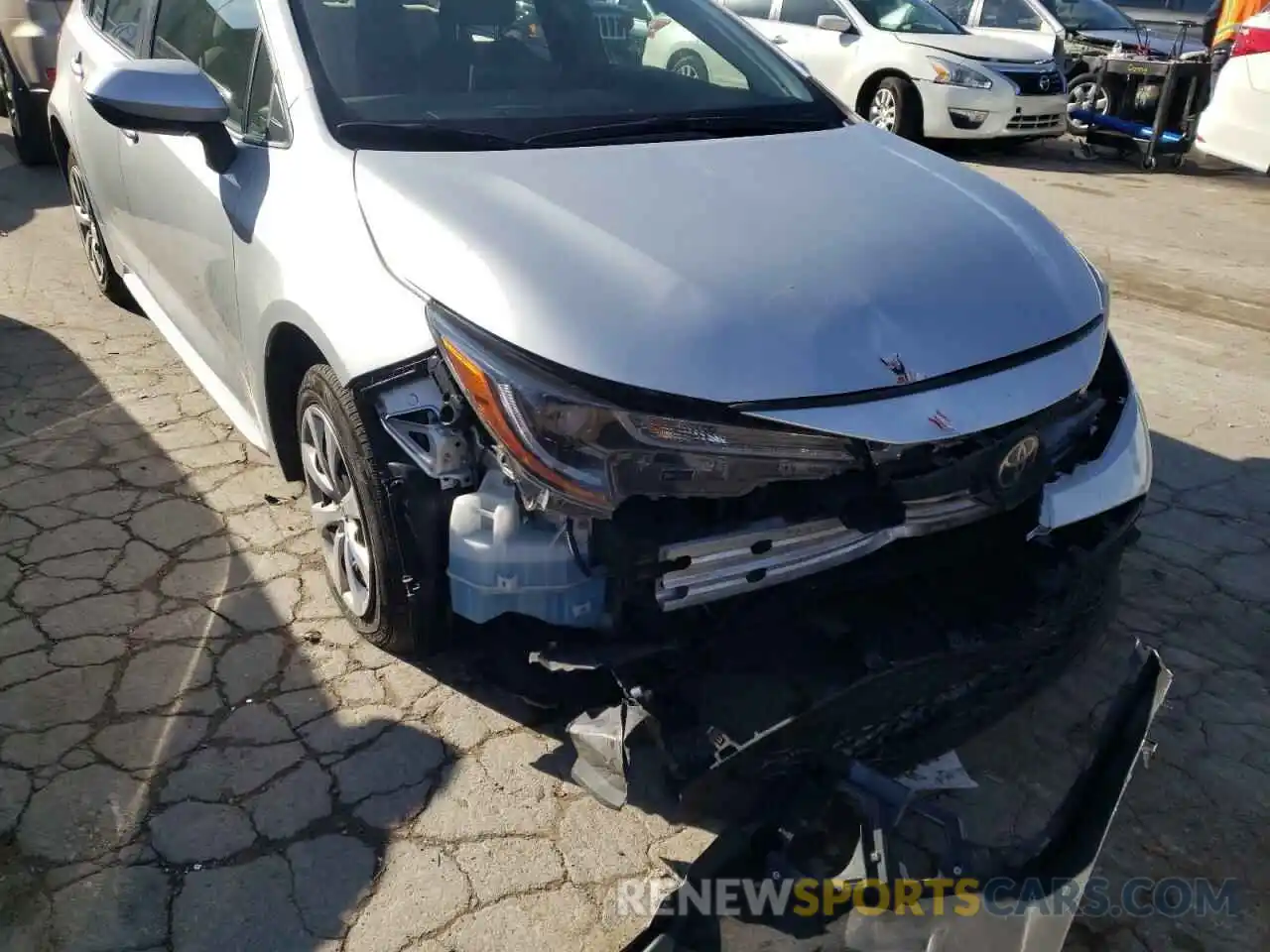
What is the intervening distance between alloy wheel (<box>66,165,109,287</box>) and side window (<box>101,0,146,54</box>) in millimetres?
747

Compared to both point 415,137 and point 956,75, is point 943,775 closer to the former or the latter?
point 415,137

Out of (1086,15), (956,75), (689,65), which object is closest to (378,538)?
(689,65)

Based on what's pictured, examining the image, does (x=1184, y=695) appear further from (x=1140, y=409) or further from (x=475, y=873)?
(x=475, y=873)

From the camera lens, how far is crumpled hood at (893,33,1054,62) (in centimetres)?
961

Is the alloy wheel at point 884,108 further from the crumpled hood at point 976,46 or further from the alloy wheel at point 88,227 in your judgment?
the alloy wheel at point 88,227

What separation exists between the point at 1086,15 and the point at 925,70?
11.3 feet

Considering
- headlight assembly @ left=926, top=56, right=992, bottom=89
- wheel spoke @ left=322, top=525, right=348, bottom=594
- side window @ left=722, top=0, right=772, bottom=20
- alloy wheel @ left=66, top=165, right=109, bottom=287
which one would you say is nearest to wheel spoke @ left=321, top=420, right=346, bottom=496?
wheel spoke @ left=322, top=525, right=348, bottom=594

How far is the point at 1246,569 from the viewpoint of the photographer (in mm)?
3395

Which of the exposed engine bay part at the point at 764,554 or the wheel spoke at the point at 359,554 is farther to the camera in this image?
the wheel spoke at the point at 359,554

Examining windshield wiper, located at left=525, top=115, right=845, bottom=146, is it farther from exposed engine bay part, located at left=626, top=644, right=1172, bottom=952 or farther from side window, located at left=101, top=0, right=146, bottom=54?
side window, located at left=101, top=0, right=146, bottom=54

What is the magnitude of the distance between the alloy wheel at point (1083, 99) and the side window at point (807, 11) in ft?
8.04

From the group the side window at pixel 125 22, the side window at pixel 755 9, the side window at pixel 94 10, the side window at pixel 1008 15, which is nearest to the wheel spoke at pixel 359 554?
the side window at pixel 125 22

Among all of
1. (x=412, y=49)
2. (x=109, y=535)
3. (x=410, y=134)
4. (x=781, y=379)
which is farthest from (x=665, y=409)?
(x=109, y=535)

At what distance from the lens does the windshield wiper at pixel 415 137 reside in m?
2.57
